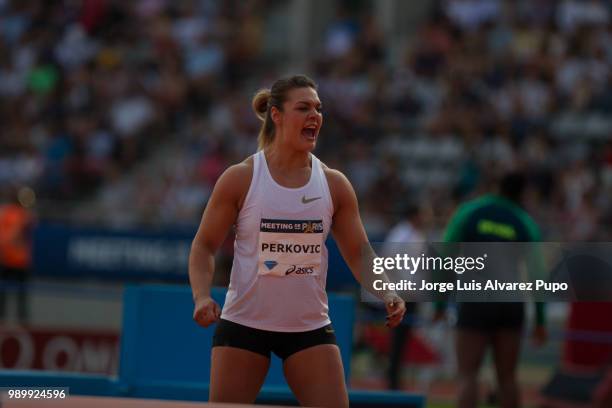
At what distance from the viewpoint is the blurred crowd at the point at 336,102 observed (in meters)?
18.3

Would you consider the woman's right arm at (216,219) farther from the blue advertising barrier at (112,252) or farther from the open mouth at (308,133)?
the blue advertising barrier at (112,252)

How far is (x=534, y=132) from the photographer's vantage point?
60.0ft

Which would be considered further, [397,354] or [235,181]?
[397,354]

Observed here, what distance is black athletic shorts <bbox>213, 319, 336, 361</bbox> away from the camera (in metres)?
6.39

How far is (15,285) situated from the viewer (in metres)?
18.0

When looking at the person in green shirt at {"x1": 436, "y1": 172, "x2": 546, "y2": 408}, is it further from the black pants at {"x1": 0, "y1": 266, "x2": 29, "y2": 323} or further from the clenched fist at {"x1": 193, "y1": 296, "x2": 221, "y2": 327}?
the black pants at {"x1": 0, "y1": 266, "x2": 29, "y2": 323}

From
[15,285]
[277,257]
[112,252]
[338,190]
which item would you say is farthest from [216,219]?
[112,252]

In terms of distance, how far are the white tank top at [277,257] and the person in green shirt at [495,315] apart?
8.95 feet

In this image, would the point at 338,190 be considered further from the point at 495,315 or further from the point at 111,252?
the point at 111,252

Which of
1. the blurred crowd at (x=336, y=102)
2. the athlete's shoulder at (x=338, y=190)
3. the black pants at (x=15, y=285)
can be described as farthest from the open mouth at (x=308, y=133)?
the black pants at (x=15, y=285)

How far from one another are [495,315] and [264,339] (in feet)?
9.94

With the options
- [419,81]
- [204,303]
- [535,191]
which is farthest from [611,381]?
[419,81]

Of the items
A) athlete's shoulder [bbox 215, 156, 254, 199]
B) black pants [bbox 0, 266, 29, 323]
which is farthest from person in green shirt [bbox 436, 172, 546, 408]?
black pants [bbox 0, 266, 29, 323]

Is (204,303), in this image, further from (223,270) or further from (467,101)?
(467,101)
